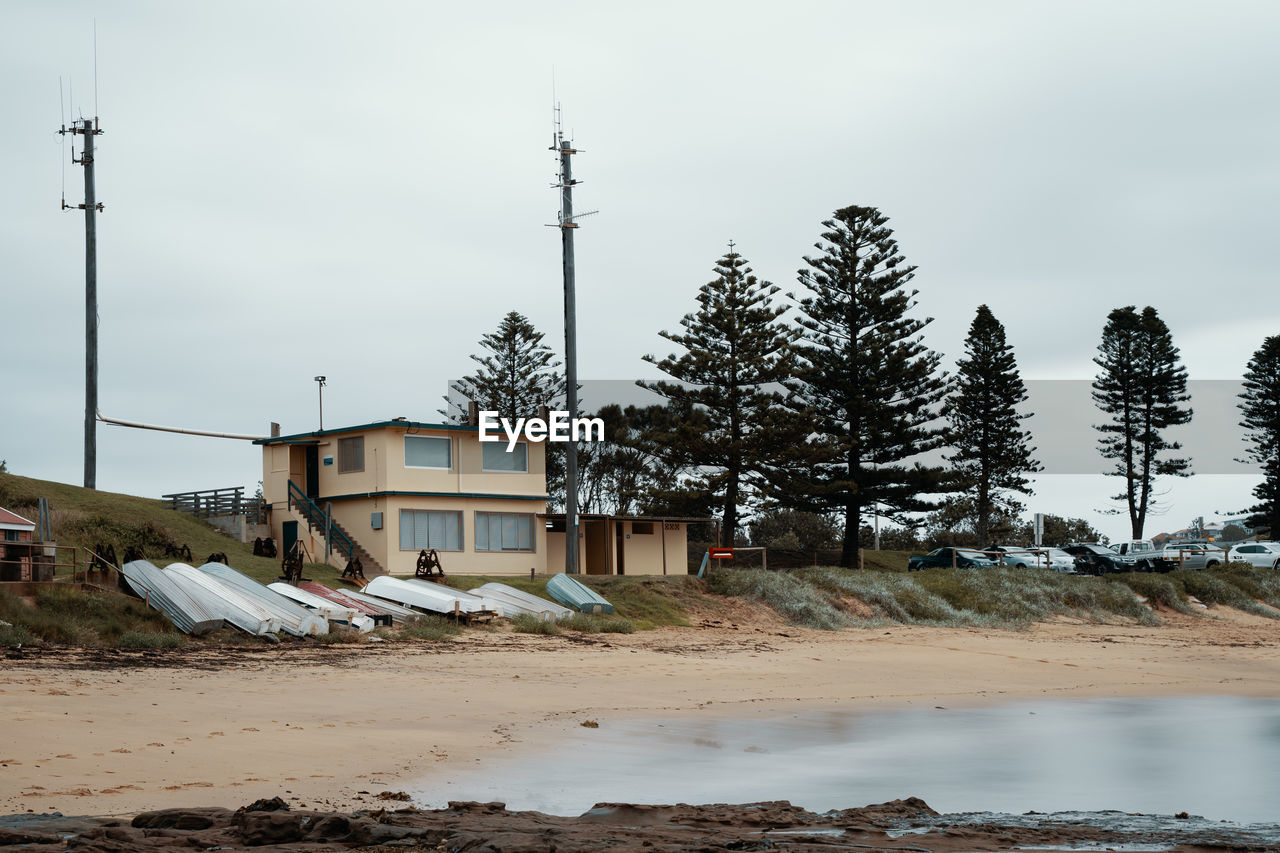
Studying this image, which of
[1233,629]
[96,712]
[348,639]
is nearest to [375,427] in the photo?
[348,639]

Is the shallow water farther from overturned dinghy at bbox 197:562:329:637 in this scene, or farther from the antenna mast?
the antenna mast

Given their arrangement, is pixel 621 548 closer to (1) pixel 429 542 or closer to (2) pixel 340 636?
(1) pixel 429 542

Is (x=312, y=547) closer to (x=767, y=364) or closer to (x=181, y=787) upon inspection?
(x=767, y=364)

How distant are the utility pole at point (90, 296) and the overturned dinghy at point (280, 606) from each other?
1544 cm

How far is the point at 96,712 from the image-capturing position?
11.0 metres

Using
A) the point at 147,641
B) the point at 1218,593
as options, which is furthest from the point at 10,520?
the point at 1218,593

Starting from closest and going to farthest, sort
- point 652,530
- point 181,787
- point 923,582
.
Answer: point 181,787, point 923,582, point 652,530

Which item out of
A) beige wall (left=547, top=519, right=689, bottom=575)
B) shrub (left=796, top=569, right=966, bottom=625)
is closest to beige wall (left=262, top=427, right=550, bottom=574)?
beige wall (left=547, top=519, right=689, bottom=575)

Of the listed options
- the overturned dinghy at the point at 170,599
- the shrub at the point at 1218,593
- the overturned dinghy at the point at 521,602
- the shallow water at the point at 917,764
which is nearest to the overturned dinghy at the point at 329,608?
the overturned dinghy at the point at 170,599

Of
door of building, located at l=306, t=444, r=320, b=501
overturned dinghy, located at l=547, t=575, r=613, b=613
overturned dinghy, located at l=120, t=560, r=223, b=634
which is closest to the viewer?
overturned dinghy, located at l=120, t=560, r=223, b=634

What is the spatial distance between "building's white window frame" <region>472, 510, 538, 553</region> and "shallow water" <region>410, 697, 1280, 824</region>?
712 inches

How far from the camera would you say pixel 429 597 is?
2177cm

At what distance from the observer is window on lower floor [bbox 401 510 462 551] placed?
30.5m

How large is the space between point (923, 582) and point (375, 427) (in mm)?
14355
